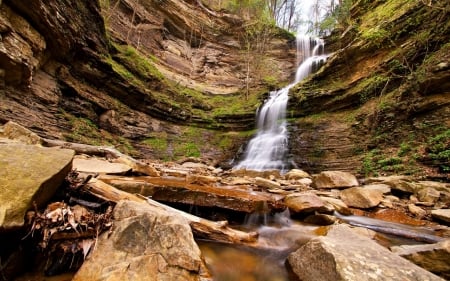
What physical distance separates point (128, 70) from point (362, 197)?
11766 mm

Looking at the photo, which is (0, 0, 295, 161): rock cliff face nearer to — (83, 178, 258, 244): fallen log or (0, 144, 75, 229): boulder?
(0, 144, 75, 229): boulder

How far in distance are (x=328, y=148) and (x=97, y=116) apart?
33.4 feet

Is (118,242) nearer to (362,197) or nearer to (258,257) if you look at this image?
(258,257)

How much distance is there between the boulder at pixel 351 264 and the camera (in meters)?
1.43

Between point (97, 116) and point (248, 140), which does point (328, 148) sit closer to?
point (248, 140)

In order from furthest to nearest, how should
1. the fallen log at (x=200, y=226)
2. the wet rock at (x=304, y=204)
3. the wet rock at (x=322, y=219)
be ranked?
the wet rock at (x=304, y=204) < the wet rock at (x=322, y=219) < the fallen log at (x=200, y=226)

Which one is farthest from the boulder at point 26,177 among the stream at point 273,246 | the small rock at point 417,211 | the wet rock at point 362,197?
the small rock at point 417,211

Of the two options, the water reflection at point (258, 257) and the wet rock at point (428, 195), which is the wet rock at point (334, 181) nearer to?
the wet rock at point (428, 195)

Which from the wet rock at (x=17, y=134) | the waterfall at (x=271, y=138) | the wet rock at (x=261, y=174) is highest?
the waterfall at (x=271, y=138)

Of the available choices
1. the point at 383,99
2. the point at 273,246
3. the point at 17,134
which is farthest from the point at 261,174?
the point at 17,134

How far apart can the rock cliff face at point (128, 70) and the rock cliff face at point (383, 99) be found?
4863 mm

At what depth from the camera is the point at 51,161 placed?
1.72 meters

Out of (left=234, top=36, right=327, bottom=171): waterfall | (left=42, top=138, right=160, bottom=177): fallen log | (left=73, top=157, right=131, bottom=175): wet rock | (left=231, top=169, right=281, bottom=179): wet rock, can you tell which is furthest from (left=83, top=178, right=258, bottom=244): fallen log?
(left=234, top=36, right=327, bottom=171): waterfall

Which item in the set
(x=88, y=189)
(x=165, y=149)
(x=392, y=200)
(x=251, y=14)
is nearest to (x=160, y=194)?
(x=88, y=189)
